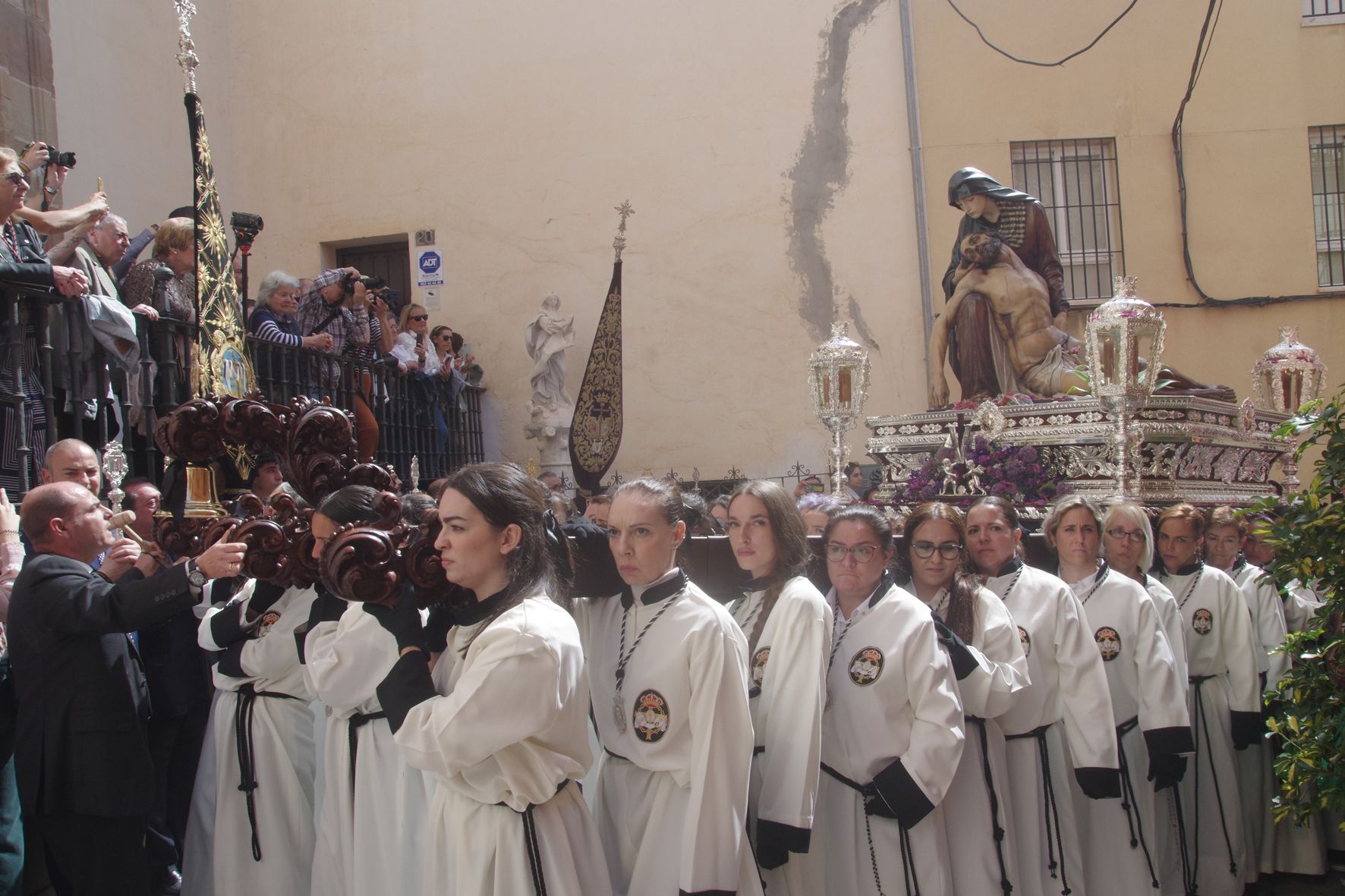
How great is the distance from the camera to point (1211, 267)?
12.7 meters

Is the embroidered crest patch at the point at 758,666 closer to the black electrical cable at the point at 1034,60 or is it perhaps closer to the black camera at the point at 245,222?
the black camera at the point at 245,222

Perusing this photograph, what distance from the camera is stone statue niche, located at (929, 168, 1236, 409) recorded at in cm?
818

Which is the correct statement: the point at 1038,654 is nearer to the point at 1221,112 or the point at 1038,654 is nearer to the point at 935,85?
the point at 935,85

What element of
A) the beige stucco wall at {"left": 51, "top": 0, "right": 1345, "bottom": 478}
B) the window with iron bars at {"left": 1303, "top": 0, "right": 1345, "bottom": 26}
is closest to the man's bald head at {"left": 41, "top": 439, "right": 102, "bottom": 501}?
the beige stucco wall at {"left": 51, "top": 0, "right": 1345, "bottom": 478}

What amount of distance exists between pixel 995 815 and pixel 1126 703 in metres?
1.22

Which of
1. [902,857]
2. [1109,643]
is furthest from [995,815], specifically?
[1109,643]

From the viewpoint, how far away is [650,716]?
3.20m

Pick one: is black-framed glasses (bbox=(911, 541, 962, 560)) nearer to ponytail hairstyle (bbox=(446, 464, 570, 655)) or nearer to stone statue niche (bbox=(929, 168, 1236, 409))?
ponytail hairstyle (bbox=(446, 464, 570, 655))

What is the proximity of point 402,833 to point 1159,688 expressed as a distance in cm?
306

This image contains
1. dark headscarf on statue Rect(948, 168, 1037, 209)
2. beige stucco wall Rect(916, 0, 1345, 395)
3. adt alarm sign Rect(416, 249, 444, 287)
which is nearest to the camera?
dark headscarf on statue Rect(948, 168, 1037, 209)

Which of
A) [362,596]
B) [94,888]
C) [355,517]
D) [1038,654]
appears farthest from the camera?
[1038,654]

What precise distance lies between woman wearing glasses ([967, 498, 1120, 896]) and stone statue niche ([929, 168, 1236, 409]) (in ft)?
11.8

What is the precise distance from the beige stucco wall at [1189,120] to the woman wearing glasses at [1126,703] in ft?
28.5

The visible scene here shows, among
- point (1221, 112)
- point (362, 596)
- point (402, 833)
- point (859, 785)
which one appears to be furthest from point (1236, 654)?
point (1221, 112)
